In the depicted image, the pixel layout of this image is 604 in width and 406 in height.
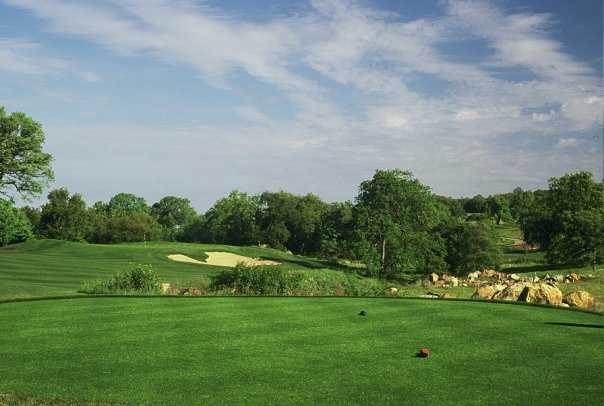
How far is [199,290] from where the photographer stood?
22.8m

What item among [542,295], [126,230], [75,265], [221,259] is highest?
[126,230]

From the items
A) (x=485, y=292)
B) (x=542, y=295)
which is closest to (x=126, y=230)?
(x=485, y=292)

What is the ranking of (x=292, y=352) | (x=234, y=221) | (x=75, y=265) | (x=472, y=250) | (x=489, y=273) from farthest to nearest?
1. (x=234, y=221)
2. (x=472, y=250)
3. (x=489, y=273)
4. (x=75, y=265)
5. (x=292, y=352)

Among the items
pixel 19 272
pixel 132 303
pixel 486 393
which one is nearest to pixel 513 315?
pixel 486 393

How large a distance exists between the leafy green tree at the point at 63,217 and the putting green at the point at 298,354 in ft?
235

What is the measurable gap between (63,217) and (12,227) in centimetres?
1048

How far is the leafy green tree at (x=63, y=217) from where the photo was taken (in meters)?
84.2

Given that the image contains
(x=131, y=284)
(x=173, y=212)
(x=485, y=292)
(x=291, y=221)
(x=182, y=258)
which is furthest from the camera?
(x=173, y=212)

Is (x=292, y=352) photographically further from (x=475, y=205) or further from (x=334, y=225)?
(x=475, y=205)

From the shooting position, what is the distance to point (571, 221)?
51.9 m

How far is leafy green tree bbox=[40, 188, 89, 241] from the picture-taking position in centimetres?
8419

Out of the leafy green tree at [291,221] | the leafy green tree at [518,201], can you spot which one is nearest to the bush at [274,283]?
the leafy green tree at [291,221]

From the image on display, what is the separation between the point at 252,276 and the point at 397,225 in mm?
30605

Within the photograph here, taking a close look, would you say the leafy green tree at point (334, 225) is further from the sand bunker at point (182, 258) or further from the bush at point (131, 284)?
the bush at point (131, 284)
